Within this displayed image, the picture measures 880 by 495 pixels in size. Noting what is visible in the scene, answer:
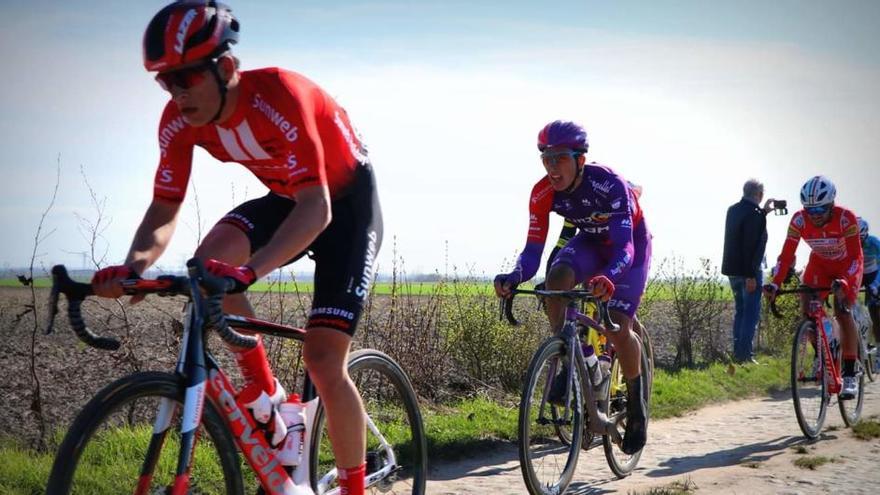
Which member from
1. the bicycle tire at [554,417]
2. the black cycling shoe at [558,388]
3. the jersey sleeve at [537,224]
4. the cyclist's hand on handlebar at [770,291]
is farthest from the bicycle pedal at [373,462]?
the cyclist's hand on handlebar at [770,291]

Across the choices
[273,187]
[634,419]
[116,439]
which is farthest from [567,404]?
[116,439]

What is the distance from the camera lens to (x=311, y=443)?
4316 millimetres

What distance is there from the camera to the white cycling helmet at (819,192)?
970cm

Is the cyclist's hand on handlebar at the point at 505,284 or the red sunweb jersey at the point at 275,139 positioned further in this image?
the cyclist's hand on handlebar at the point at 505,284

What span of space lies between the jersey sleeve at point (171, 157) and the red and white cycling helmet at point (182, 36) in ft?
1.68

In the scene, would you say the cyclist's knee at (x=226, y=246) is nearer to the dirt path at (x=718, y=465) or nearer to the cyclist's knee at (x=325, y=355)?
the cyclist's knee at (x=325, y=355)

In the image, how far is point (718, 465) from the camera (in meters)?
7.68

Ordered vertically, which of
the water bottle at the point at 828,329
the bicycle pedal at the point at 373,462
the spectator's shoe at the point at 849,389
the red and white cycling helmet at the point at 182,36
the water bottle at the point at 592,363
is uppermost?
the red and white cycling helmet at the point at 182,36

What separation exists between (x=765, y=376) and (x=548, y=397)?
792cm

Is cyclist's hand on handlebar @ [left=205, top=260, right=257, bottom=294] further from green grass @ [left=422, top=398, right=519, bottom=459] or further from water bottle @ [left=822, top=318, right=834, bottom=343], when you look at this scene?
water bottle @ [left=822, top=318, right=834, bottom=343]

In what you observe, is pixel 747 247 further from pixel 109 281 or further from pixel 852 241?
pixel 109 281

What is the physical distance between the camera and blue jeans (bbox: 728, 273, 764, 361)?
13.5 m

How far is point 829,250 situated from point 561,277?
4405 mm

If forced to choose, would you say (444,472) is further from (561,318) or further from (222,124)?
(222,124)
